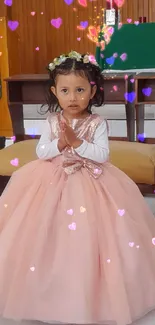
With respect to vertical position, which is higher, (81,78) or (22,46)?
(22,46)

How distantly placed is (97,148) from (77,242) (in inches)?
11.3

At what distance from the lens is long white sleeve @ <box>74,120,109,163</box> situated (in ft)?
4.57

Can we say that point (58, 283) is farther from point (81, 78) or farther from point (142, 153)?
point (142, 153)

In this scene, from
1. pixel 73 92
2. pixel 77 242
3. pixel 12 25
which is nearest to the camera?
pixel 77 242

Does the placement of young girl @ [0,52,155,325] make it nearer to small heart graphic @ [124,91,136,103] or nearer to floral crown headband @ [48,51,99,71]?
floral crown headband @ [48,51,99,71]

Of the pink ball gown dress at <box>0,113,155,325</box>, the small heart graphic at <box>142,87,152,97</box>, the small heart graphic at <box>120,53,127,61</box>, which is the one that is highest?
the small heart graphic at <box>120,53,127,61</box>

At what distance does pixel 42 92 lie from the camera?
3133 millimetres

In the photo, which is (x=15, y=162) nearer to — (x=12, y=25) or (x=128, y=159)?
(x=128, y=159)

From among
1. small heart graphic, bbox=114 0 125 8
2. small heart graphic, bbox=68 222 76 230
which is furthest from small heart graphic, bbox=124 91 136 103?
small heart graphic, bbox=114 0 125 8

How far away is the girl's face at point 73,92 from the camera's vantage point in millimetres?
1405

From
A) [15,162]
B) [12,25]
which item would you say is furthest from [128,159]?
[12,25]

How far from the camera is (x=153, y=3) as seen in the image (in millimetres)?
5090

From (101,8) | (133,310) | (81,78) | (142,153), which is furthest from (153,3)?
(133,310)

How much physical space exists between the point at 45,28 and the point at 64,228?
4415 mm
